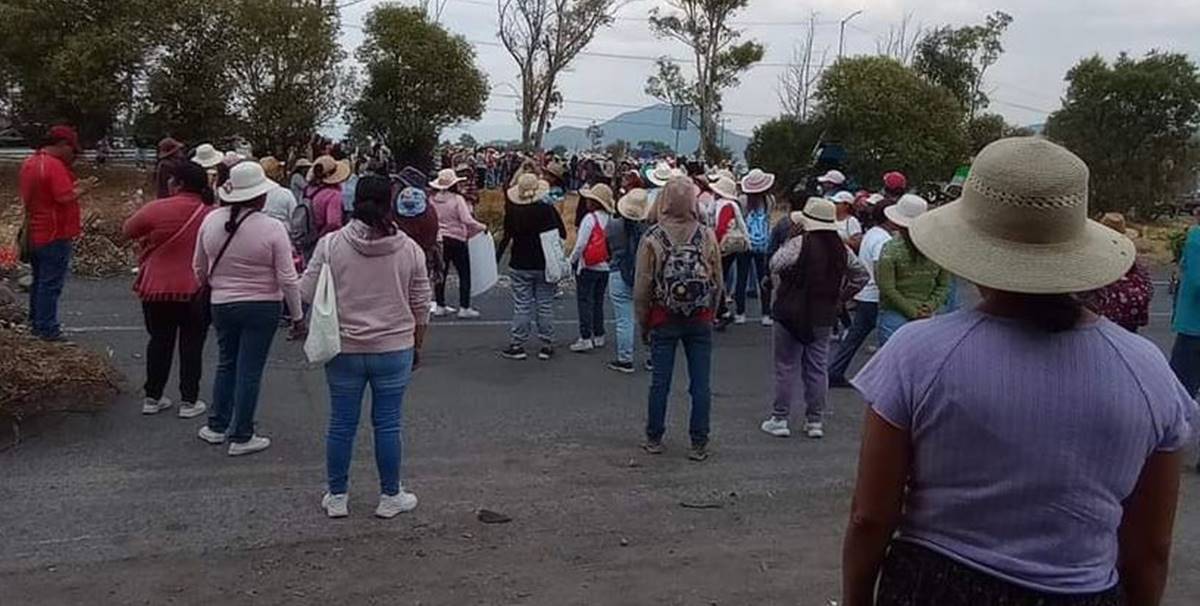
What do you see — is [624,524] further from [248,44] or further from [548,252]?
[248,44]

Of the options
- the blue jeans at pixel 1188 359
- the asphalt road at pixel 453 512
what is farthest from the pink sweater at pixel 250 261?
the blue jeans at pixel 1188 359

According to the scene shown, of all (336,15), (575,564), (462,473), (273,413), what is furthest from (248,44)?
(575,564)

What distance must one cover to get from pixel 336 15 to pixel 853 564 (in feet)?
80.6

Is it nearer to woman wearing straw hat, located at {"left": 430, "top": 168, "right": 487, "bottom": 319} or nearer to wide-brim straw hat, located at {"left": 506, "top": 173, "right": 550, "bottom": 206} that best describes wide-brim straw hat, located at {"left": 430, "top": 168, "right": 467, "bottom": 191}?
woman wearing straw hat, located at {"left": 430, "top": 168, "right": 487, "bottom": 319}

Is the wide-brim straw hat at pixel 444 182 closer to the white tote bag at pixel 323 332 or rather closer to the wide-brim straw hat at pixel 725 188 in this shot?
the wide-brim straw hat at pixel 725 188

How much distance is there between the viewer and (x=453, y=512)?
5.54m

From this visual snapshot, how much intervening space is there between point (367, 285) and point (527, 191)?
451 cm

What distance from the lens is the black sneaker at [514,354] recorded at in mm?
9414

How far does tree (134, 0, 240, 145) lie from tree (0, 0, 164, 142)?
396mm

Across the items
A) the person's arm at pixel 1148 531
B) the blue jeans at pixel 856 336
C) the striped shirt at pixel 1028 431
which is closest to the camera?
the striped shirt at pixel 1028 431

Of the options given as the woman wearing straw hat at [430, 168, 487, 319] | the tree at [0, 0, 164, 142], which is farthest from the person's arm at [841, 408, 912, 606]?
the tree at [0, 0, 164, 142]

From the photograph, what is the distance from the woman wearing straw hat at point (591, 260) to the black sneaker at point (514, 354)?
1.82 ft

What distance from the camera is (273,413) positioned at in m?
7.26

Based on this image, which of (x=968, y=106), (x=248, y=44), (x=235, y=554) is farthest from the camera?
(x=968, y=106)
